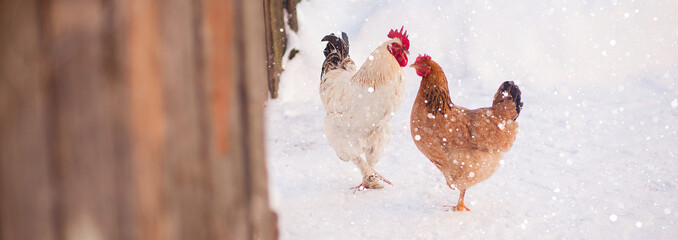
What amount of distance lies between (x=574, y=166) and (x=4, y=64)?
4.72m

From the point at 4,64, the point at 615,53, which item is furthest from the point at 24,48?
the point at 615,53

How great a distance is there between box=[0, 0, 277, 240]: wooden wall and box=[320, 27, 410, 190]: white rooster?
10.7 ft

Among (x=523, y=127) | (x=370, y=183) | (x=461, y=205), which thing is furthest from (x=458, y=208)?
(x=523, y=127)

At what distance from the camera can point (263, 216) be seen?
2.27 feet

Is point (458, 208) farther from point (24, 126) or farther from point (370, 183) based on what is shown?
point (24, 126)

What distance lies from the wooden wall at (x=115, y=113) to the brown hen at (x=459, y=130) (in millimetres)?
2956

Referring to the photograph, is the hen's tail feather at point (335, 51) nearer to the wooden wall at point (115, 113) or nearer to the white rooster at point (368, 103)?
the white rooster at point (368, 103)

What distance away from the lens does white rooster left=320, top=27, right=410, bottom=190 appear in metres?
3.81

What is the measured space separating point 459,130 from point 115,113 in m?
3.08

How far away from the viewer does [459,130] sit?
3.40 meters

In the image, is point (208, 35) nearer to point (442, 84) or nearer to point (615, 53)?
point (442, 84)

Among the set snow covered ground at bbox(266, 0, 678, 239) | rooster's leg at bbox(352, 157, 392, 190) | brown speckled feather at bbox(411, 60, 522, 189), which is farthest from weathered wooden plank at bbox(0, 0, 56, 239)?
rooster's leg at bbox(352, 157, 392, 190)

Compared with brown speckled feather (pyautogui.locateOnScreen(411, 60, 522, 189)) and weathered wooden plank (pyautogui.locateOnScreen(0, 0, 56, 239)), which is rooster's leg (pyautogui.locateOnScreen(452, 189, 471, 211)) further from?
weathered wooden plank (pyautogui.locateOnScreen(0, 0, 56, 239))

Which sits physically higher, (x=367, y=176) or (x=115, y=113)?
(x=115, y=113)
